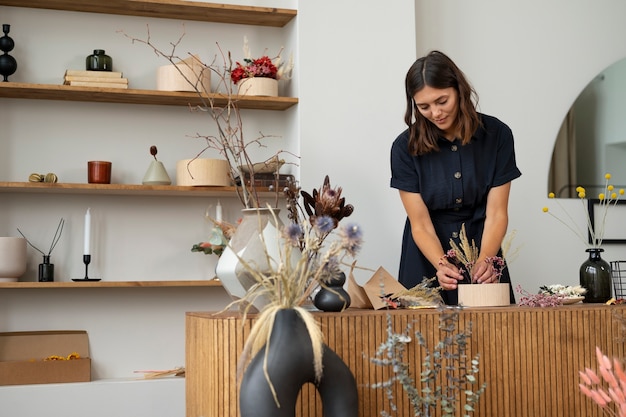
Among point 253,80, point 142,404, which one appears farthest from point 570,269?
point 142,404

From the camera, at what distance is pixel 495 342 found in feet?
5.48

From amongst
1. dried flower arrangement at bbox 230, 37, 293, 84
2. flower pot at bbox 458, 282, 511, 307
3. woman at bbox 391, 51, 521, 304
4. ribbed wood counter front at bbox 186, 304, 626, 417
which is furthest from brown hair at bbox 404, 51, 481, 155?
dried flower arrangement at bbox 230, 37, 293, 84

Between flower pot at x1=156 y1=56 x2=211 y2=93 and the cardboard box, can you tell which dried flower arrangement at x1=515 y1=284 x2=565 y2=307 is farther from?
the cardboard box

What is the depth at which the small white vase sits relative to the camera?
352 centimetres

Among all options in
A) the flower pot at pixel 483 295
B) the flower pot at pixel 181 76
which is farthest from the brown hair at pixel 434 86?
the flower pot at pixel 181 76

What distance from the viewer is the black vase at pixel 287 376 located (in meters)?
1.20

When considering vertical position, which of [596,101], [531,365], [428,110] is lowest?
[531,365]

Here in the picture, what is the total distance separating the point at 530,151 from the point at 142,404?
223 cm

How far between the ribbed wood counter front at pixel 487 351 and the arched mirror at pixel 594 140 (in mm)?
2402

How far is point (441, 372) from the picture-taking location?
5.24ft

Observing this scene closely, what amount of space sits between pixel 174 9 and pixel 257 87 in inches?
20.3

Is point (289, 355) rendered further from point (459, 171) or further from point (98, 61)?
point (98, 61)

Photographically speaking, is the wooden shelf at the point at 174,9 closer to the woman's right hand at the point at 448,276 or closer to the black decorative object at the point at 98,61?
the black decorative object at the point at 98,61

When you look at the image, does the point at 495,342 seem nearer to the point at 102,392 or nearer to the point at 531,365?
the point at 531,365
